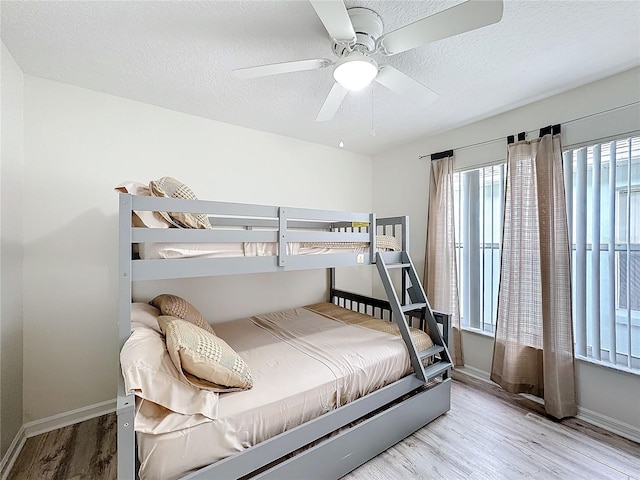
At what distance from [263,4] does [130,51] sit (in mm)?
979

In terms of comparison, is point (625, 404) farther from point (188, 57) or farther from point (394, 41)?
point (188, 57)

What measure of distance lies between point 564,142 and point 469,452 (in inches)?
96.5

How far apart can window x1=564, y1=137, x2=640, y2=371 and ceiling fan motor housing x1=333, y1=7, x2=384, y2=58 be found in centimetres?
192

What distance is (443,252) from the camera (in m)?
3.09

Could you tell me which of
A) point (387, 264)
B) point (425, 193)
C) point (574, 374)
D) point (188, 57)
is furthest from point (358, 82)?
point (574, 374)

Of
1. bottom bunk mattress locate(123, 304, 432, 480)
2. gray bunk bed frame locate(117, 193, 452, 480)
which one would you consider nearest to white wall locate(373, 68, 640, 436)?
gray bunk bed frame locate(117, 193, 452, 480)

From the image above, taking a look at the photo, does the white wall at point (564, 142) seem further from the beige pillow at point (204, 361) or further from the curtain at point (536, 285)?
the beige pillow at point (204, 361)

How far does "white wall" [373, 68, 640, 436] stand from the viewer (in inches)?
79.5

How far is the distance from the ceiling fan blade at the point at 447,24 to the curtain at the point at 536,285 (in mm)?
1688

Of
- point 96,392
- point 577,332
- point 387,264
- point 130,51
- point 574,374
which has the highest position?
point 130,51

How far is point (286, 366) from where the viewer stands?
5.71ft

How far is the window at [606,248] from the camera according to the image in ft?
6.59

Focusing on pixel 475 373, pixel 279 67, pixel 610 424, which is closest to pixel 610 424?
pixel 610 424

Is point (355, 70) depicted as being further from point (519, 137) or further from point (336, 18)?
point (519, 137)
